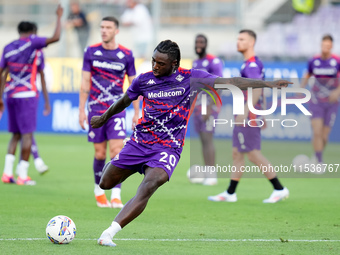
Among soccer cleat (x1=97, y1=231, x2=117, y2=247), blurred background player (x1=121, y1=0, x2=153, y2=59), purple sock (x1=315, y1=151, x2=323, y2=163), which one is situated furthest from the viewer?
blurred background player (x1=121, y1=0, x2=153, y2=59)

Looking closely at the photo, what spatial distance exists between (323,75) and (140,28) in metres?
8.85

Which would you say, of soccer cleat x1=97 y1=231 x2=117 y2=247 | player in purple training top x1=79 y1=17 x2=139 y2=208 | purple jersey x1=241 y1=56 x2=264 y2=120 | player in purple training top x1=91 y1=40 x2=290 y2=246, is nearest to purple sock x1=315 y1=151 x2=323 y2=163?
purple jersey x1=241 y1=56 x2=264 y2=120

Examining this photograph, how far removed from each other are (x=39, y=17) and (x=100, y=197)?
51.2 ft

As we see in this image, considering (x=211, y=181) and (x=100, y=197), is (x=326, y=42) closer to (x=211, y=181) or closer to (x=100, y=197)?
(x=211, y=181)

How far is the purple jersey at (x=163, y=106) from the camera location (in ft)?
22.3

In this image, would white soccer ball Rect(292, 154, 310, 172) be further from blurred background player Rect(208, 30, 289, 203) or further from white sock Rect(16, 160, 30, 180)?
white sock Rect(16, 160, 30, 180)

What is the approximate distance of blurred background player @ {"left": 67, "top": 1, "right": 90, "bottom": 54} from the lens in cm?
2183

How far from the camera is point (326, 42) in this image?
14055mm

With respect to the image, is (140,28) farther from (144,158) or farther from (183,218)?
(144,158)

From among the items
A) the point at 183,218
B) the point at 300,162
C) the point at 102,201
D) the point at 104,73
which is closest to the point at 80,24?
the point at 300,162

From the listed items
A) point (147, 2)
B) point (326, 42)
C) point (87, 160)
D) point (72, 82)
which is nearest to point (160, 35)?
point (147, 2)

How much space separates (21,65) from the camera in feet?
37.8

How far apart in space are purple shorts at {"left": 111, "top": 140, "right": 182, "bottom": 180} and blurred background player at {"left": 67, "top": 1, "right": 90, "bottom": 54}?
15.4 m

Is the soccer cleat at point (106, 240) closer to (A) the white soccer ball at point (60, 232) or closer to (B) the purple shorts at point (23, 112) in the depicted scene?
(A) the white soccer ball at point (60, 232)
